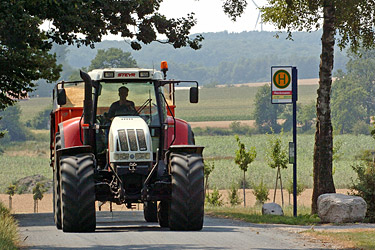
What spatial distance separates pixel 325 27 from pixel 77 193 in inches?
541

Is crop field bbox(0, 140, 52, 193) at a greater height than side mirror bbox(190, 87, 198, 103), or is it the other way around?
side mirror bbox(190, 87, 198, 103)

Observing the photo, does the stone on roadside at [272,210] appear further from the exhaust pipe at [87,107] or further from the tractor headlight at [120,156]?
the tractor headlight at [120,156]

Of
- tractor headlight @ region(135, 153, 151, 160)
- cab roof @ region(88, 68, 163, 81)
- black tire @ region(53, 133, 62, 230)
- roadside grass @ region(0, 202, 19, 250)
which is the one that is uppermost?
cab roof @ region(88, 68, 163, 81)

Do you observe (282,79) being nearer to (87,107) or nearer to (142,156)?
(87,107)

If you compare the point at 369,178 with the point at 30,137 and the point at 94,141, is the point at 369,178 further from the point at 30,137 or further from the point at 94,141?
the point at 30,137

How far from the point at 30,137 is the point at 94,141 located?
138 m

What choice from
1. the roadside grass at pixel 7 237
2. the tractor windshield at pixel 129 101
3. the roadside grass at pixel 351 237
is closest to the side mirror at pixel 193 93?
the tractor windshield at pixel 129 101

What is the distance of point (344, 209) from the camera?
22.3 m

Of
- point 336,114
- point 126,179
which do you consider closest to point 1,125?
point 336,114

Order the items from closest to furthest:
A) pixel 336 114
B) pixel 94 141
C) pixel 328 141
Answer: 1. pixel 94 141
2. pixel 328 141
3. pixel 336 114

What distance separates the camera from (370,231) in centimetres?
1862

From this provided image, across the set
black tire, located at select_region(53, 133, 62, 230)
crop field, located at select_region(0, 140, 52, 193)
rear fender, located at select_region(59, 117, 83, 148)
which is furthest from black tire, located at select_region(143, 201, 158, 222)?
crop field, located at select_region(0, 140, 52, 193)

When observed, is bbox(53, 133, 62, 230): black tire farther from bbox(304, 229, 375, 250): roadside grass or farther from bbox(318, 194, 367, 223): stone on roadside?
bbox(318, 194, 367, 223): stone on roadside

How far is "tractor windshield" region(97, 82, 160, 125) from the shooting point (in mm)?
16000
